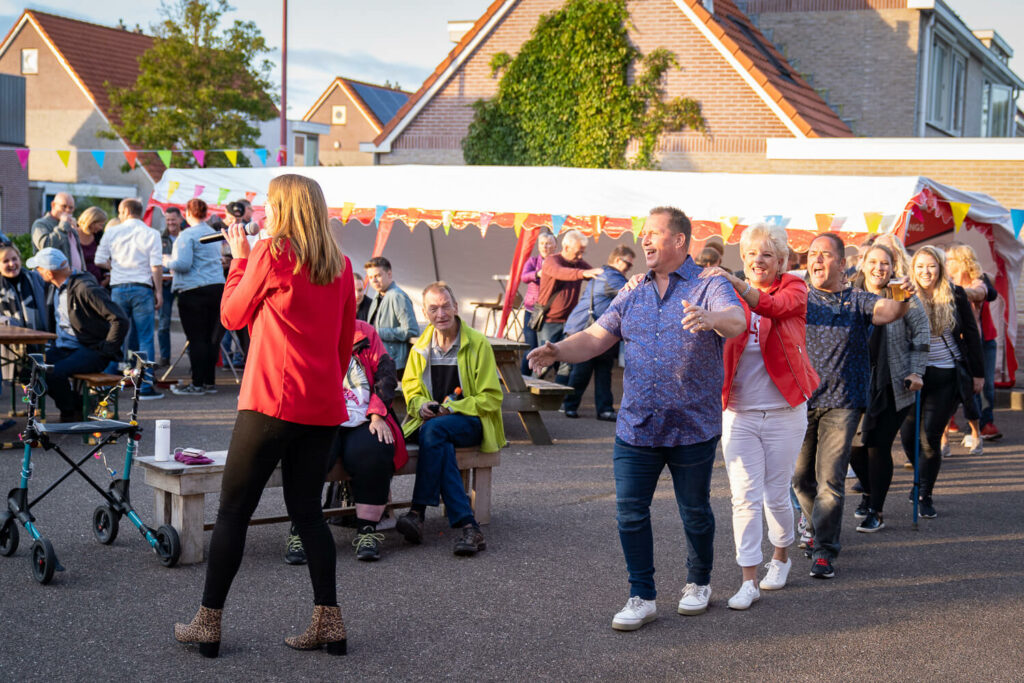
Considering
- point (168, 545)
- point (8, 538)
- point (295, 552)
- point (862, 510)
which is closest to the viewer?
point (168, 545)

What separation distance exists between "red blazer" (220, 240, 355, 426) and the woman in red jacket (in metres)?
2.00

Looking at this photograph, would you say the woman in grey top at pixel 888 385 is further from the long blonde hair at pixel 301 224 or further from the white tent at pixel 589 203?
the white tent at pixel 589 203

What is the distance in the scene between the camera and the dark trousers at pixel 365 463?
5.81 m

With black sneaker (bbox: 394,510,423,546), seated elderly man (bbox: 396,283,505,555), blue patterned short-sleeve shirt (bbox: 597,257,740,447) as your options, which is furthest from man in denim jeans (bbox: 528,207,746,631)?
black sneaker (bbox: 394,510,423,546)

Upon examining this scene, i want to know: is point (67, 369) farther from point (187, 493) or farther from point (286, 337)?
point (286, 337)

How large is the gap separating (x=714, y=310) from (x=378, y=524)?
263 cm

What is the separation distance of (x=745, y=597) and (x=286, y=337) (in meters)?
2.51

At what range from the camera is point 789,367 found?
5059 millimetres

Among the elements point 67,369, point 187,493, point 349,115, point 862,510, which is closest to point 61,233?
point 67,369

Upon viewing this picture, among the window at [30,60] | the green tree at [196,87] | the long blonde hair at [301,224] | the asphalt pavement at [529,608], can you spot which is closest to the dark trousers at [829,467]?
the asphalt pavement at [529,608]

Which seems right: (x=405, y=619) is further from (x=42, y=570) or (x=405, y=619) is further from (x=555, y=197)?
(x=555, y=197)

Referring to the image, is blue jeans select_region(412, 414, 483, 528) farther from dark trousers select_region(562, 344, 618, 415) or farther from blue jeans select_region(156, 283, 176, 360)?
blue jeans select_region(156, 283, 176, 360)

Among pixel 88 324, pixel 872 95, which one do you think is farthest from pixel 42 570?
pixel 872 95

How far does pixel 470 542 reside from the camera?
5844 millimetres
